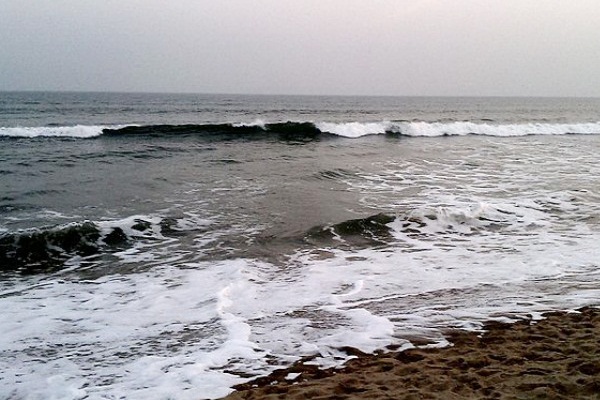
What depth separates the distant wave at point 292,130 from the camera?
27719 mm

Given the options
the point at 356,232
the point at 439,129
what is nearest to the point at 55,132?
the point at 356,232

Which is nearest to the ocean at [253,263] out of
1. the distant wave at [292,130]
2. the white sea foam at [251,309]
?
the white sea foam at [251,309]

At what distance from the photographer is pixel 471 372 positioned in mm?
4316

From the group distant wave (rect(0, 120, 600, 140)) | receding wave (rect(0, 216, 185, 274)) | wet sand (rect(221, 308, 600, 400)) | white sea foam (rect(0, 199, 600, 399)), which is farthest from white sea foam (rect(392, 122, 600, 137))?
wet sand (rect(221, 308, 600, 400))

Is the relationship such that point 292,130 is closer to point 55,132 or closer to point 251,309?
point 55,132

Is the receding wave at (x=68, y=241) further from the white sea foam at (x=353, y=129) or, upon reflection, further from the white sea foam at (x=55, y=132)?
the white sea foam at (x=353, y=129)

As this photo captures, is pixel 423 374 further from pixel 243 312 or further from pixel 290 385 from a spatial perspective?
pixel 243 312

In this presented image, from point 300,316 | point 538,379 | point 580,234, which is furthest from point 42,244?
point 580,234

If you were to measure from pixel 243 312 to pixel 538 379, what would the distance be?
353 cm

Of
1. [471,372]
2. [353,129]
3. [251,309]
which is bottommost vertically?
[251,309]

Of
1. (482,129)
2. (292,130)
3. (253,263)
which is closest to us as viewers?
(253,263)

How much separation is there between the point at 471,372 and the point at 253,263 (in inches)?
179

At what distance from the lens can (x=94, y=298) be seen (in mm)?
6613

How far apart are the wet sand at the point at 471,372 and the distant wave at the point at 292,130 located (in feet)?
81.0
